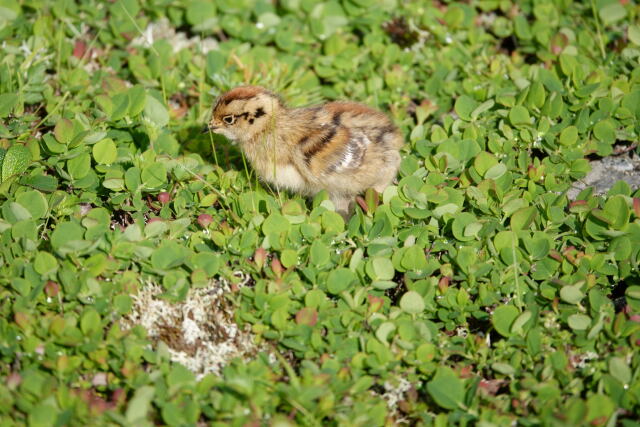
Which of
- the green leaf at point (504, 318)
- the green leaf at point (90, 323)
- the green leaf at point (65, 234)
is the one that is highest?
the green leaf at point (65, 234)

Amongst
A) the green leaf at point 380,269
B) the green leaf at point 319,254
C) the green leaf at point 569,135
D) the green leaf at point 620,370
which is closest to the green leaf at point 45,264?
the green leaf at point 319,254

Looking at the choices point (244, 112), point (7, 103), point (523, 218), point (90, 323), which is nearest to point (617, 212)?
point (523, 218)

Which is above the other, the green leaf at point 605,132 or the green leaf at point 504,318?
the green leaf at point 605,132

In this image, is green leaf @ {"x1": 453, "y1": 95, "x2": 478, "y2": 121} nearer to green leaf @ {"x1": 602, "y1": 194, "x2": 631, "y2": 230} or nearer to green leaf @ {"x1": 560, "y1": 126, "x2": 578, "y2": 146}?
green leaf @ {"x1": 560, "y1": 126, "x2": 578, "y2": 146}

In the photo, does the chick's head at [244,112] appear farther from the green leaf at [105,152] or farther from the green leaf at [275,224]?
the green leaf at [275,224]

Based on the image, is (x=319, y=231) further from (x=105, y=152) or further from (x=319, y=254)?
(x=105, y=152)

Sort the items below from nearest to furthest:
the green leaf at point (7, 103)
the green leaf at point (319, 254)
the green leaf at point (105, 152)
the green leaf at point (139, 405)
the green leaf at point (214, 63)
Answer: the green leaf at point (139, 405), the green leaf at point (319, 254), the green leaf at point (105, 152), the green leaf at point (7, 103), the green leaf at point (214, 63)

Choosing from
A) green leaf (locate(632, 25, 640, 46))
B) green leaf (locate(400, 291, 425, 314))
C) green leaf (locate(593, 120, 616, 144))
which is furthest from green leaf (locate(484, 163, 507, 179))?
green leaf (locate(632, 25, 640, 46))
